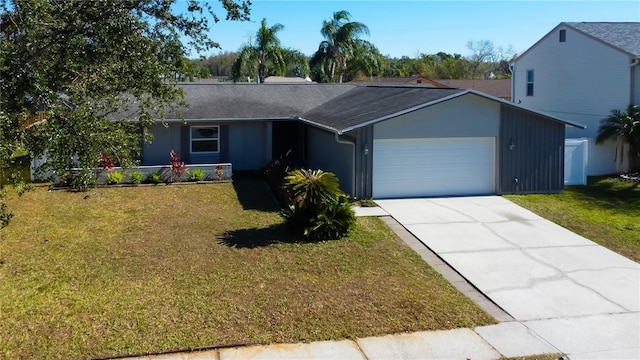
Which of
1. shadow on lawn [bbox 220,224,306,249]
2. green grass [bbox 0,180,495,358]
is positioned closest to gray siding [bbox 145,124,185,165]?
green grass [bbox 0,180,495,358]

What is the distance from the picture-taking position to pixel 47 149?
288 inches

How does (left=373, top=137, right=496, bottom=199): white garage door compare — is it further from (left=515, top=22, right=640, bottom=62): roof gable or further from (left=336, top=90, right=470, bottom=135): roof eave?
(left=515, top=22, right=640, bottom=62): roof gable

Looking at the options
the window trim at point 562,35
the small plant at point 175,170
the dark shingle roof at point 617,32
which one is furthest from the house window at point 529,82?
the small plant at point 175,170

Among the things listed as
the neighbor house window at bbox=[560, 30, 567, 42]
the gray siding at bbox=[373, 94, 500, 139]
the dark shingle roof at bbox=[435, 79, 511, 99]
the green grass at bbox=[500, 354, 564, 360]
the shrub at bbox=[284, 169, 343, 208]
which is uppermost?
the neighbor house window at bbox=[560, 30, 567, 42]

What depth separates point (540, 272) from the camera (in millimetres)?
9914

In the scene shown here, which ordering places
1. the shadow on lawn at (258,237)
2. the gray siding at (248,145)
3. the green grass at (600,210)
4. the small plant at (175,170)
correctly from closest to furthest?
the shadow on lawn at (258,237) < the green grass at (600,210) < the small plant at (175,170) < the gray siding at (248,145)

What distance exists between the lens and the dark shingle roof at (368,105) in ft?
51.0

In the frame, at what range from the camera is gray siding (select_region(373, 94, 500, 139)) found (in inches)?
623

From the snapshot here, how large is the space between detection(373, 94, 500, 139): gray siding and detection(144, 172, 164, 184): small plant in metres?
7.91

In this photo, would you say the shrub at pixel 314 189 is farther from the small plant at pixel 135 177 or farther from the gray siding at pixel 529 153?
the small plant at pixel 135 177

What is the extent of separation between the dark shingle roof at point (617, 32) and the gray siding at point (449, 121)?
8488 mm

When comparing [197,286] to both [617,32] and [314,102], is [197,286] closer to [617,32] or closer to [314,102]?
[314,102]

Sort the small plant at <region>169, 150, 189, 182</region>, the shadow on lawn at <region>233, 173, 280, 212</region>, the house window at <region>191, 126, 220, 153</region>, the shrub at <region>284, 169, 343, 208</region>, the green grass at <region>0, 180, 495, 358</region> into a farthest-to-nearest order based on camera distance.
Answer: the house window at <region>191, 126, 220, 153</region> < the small plant at <region>169, 150, 189, 182</region> < the shadow on lawn at <region>233, 173, 280, 212</region> < the shrub at <region>284, 169, 343, 208</region> < the green grass at <region>0, 180, 495, 358</region>

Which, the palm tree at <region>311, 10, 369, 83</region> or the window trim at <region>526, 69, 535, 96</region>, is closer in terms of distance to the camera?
the window trim at <region>526, 69, 535, 96</region>
